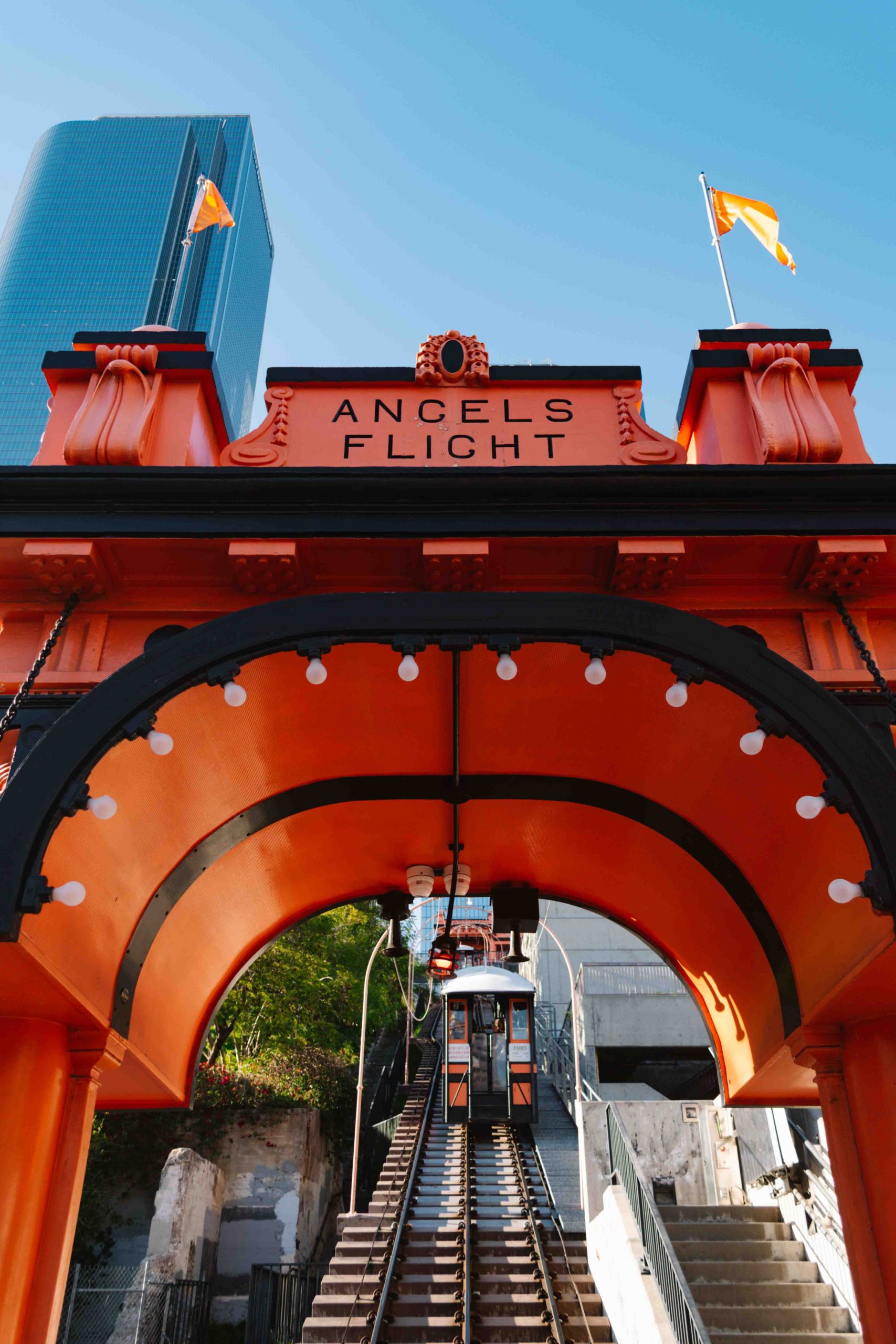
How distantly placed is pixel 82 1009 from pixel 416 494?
363 cm

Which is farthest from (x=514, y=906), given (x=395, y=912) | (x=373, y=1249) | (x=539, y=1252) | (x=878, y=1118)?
(x=373, y=1249)

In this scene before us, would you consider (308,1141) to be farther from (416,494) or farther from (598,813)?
(416,494)

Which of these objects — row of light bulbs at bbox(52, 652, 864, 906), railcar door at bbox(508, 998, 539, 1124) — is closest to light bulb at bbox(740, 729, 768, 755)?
row of light bulbs at bbox(52, 652, 864, 906)

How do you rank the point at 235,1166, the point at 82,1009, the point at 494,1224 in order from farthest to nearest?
1. the point at 235,1166
2. the point at 494,1224
3. the point at 82,1009

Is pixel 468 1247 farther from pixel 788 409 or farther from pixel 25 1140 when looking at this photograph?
pixel 788 409

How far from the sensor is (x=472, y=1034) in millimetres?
22750

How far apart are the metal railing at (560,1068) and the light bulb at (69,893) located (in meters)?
19.7

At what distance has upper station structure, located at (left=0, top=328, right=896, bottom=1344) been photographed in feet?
15.5

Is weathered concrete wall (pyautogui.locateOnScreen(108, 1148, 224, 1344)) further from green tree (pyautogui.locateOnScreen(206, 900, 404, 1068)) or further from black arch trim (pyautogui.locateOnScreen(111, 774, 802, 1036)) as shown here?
black arch trim (pyautogui.locateOnScreen(111, 774, 802, 1036))

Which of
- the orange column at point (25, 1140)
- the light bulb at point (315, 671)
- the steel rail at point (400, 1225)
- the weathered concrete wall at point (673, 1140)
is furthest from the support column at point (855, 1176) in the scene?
the weathered concrete wall at point (673, 1140)

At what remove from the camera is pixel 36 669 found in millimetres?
4879

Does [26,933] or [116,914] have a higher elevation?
[116,914]

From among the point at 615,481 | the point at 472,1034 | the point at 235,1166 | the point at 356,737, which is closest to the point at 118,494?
the point at 356,737

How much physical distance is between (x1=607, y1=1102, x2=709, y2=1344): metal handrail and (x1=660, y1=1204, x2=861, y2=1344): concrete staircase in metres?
0.47
